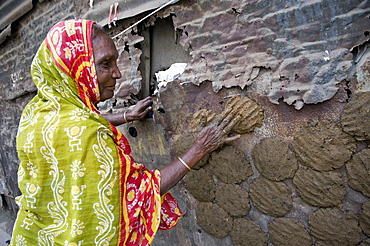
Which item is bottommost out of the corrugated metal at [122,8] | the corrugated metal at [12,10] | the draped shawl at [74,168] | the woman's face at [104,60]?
the draped shawl at [74,168]

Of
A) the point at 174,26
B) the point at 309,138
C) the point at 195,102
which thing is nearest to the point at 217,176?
the point at 195,102

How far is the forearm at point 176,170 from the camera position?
52.1 inches

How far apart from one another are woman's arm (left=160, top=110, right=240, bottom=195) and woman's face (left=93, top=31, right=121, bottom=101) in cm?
57

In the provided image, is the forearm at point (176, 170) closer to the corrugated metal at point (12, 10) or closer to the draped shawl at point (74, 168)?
the draped shawl at point (74, 168)

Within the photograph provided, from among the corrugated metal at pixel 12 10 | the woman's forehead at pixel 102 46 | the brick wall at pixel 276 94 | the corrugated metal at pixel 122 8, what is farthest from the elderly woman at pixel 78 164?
the corrugated metal at pixel 12 10

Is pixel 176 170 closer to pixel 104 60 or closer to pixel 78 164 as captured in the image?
pixel 78 164

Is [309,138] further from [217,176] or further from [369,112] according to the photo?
[217,176]

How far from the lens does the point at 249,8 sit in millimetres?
1466

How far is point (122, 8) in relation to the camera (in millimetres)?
2086

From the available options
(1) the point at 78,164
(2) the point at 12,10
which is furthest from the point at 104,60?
(2) the point at 12,10

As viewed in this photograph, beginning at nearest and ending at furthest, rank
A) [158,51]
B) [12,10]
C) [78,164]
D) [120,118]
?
[78,164], [120,118], [158,51], [12,10]

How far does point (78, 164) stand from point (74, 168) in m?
0.03

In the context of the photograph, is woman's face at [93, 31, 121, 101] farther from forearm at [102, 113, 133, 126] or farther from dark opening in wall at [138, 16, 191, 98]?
dark opening in wall at [138, 16, 191, 98]

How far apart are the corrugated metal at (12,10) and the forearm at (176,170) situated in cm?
295
